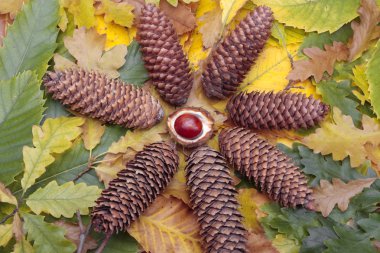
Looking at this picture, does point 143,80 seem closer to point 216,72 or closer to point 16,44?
point 216,72

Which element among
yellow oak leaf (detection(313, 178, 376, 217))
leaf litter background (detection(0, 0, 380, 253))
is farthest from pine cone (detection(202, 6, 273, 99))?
Answer: yellow oak leaf (detection(313, 178, 376, 217))

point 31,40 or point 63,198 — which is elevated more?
point 31,40

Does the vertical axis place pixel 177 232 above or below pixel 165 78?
below

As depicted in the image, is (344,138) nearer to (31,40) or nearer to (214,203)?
(214,203)

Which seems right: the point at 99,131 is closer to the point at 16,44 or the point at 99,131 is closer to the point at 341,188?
the point at 16,44

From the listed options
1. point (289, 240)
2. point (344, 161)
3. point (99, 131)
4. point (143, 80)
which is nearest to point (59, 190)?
point (99, 131)

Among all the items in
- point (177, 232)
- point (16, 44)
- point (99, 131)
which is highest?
point (16, 44)

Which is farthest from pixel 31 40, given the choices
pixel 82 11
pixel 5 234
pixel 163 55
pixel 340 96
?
pixel 340 96

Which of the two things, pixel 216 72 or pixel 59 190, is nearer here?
pixel 59 190
